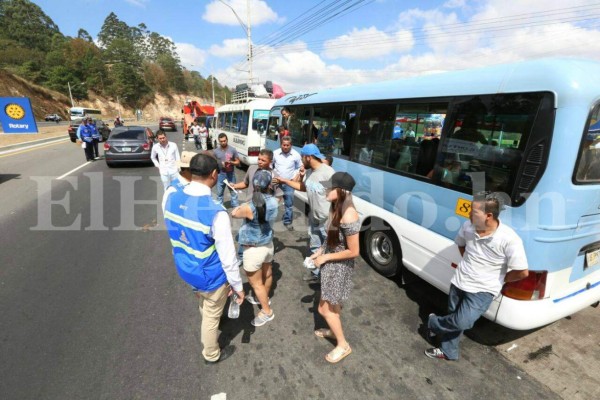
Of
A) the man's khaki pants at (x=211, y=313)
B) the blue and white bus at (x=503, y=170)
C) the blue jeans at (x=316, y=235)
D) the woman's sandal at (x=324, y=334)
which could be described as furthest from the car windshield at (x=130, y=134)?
the woman's sandal at (x=324, y=334)

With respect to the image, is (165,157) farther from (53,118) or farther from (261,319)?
(53,118)

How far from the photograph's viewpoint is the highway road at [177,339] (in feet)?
7.98

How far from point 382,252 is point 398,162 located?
139 cm

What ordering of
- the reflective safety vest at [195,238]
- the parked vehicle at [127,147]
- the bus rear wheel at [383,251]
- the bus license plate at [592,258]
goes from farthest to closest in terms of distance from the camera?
the parked vehicle at [127,147] < the bus rear wheel at [383,251] < the bus license plate at [592,258] < the reflective safety vest at [195,238]

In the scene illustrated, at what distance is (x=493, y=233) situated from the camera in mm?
2256

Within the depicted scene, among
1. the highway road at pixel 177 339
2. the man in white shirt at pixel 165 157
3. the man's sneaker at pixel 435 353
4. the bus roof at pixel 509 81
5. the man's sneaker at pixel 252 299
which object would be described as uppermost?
the bus roof at pixel 509 81

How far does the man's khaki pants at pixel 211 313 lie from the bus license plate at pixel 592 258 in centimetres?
321

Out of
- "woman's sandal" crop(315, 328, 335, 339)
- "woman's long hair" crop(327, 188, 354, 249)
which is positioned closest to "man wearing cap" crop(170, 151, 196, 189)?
"woman's long hair" crop(327, 188, 354, 249)

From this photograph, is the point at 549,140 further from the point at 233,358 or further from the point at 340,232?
the point at 233,358

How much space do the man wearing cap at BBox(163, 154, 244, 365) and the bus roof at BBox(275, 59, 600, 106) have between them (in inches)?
99.0

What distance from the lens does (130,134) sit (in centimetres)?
1140

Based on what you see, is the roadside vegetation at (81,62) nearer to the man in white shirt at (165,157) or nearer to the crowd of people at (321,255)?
the man in white shirt at (165,157)

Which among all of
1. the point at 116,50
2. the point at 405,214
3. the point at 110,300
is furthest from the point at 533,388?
the point at 116,50

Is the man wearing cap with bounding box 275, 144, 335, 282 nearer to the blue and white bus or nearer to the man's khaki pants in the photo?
the blue and white bus
